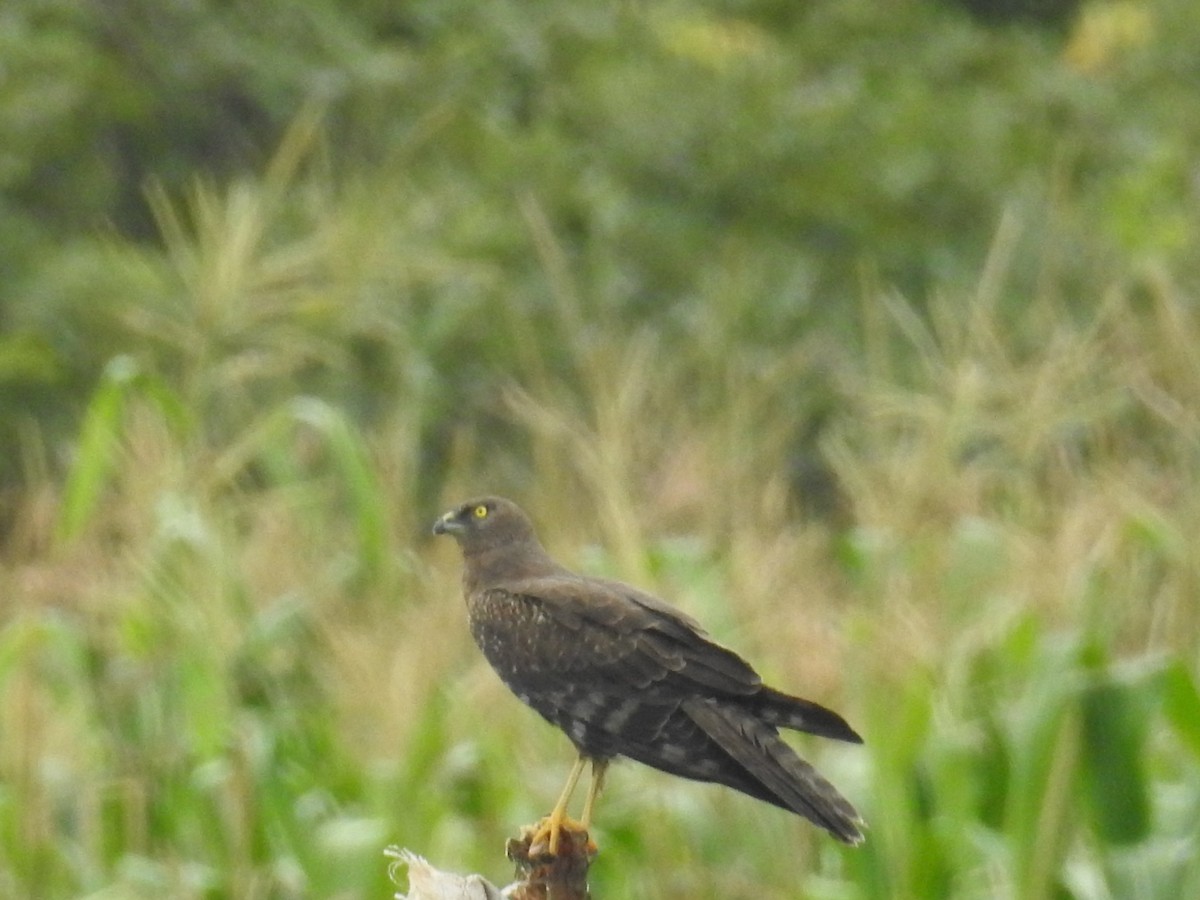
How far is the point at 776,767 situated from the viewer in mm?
2990

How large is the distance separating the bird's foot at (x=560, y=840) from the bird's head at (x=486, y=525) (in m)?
0.63

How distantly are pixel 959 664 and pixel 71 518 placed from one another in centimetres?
240

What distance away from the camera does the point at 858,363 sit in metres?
10.4

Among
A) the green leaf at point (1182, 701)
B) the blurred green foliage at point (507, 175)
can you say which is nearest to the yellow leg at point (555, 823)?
the green leaf at point (1182, 701)

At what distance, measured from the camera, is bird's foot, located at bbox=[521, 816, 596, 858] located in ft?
10.8

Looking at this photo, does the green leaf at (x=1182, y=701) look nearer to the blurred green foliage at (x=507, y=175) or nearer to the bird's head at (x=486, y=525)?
the bird's head at (x=486, y=525)

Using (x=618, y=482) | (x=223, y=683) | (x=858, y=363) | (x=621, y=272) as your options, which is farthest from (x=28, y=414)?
(x=618, y=482)

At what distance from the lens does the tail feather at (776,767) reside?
290cm

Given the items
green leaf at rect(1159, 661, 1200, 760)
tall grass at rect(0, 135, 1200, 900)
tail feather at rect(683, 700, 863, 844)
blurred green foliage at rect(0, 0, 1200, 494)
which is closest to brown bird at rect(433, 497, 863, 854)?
tail feather at rect(683, 700, 863, 844)

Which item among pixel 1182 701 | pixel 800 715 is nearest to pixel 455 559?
pixel 1182 701

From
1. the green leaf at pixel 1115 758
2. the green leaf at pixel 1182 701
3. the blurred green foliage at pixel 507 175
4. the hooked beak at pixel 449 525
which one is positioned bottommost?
the green leaf at pixel 1115 758

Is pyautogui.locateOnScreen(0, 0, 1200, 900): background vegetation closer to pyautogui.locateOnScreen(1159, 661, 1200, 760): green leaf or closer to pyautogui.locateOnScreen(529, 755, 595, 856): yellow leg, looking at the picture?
pyautogui.locateOnScreen(1159, 661, 1200, 760): green leaf

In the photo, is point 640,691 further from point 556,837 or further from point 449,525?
point 449,525

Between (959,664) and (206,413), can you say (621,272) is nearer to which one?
(206,413)
